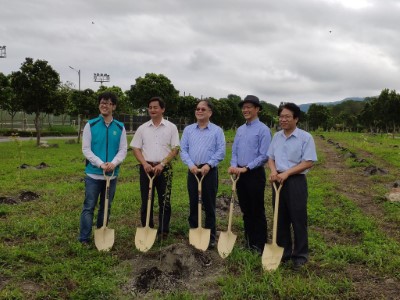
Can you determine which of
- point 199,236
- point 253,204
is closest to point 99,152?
point 199,236

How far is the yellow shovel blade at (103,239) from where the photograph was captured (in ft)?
17.6

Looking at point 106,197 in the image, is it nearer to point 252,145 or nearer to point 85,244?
point 85,244

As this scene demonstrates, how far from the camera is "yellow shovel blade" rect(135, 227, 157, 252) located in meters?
5.34

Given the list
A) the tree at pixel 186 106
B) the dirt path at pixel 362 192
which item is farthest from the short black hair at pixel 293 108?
the tree at pixel 186 106

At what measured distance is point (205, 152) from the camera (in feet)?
17.6

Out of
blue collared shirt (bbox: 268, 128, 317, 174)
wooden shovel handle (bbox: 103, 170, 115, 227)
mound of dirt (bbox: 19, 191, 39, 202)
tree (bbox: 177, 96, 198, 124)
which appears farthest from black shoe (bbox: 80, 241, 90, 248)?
tree (bbox: 177, 96, 198, 124)

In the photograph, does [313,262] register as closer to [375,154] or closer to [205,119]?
[205,119]

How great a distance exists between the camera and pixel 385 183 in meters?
11.5

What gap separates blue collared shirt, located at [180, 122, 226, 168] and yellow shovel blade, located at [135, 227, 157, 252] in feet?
3.48

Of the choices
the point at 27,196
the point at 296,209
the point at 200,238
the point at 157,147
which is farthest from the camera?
the point at 27,196

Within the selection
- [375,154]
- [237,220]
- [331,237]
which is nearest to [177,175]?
[237,220]

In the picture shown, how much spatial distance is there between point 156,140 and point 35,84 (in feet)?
60.0

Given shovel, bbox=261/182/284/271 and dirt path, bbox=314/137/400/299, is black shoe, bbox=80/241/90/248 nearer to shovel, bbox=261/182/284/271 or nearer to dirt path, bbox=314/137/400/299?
shovel, bbox=261/182/284/271

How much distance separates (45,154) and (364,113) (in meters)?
51.9
